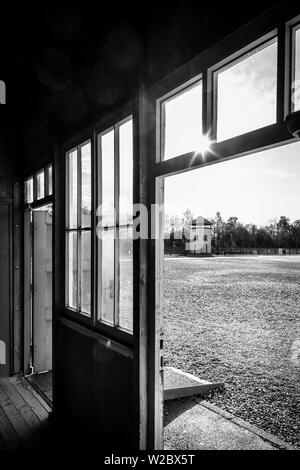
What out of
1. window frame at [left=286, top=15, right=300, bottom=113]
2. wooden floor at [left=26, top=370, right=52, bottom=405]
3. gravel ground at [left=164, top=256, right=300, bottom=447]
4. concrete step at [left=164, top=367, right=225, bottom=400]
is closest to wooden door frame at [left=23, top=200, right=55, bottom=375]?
wooden floor at [left=26, top=370, right=52, bottom=405]

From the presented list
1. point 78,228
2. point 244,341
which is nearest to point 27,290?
point 78,228

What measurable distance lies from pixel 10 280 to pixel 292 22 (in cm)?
402

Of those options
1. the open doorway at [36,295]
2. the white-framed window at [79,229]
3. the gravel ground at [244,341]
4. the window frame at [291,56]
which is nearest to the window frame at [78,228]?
the white-framed window at [79,229]

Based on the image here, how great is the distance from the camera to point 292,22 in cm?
129

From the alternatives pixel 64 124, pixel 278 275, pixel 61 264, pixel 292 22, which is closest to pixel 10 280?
pixel 61 264

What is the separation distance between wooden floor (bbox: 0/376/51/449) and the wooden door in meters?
0.40

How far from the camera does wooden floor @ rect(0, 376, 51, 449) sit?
2844 mm

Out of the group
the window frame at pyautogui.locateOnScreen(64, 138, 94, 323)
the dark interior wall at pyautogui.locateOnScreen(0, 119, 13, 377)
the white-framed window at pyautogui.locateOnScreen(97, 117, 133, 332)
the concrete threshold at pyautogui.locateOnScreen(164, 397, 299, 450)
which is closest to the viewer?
the white-framed window at pyautogui.locateOnScreen(97, 117, 133, 332)

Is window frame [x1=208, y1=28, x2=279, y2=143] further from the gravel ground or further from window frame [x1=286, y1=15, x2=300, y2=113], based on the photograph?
the gravel ground

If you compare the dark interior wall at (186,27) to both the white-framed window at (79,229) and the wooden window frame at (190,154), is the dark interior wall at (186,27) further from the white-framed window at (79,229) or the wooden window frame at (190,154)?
the white-framed window at (79,229)

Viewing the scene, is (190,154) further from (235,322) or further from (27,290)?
(235,322)

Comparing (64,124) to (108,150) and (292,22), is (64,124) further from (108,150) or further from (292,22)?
(292,22)

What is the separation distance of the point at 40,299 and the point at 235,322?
242 inches

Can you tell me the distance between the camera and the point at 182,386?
12.8 ft
